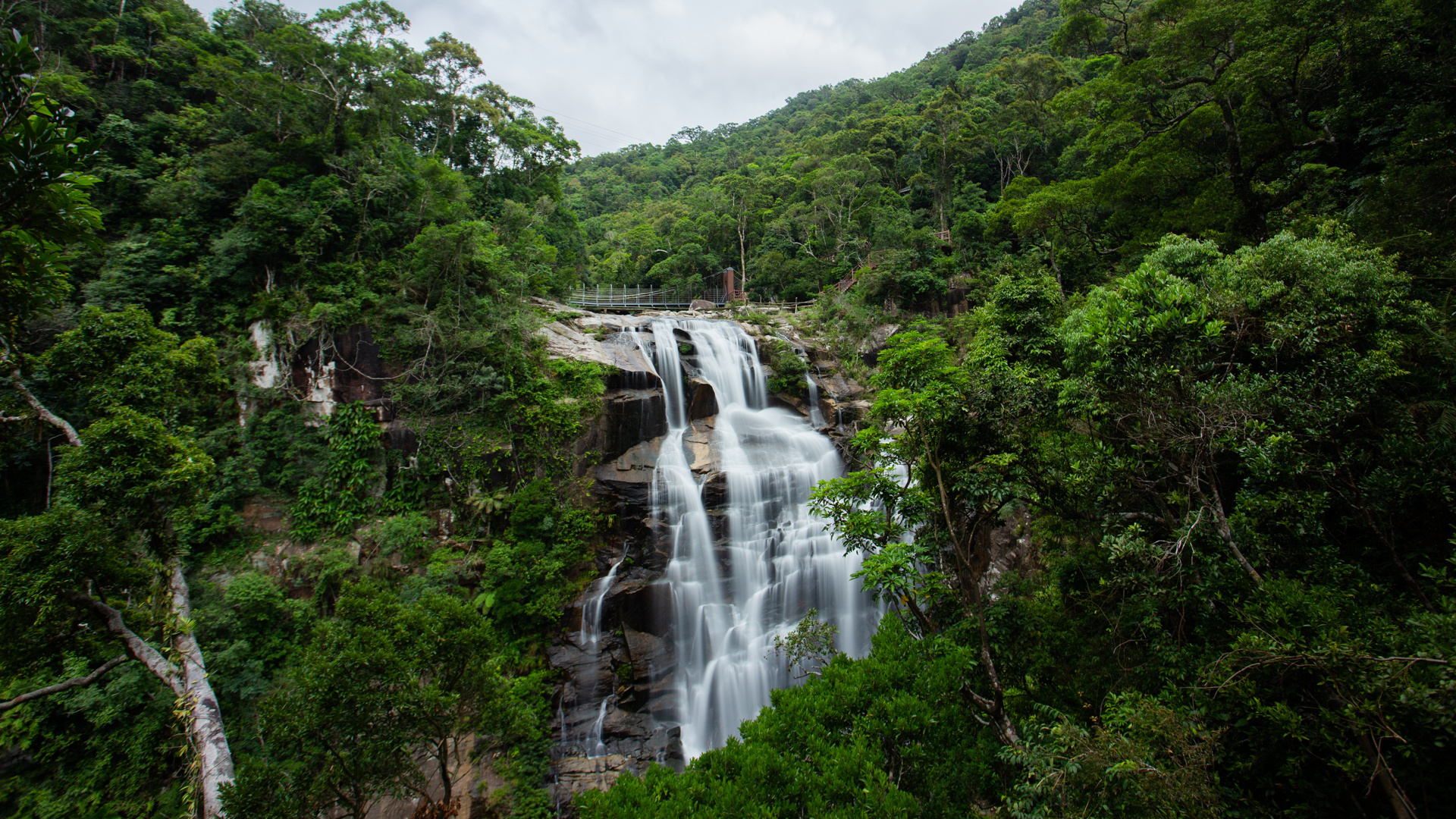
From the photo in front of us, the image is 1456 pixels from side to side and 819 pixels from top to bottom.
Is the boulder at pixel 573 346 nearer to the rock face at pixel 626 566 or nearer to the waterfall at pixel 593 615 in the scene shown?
the rock face at pixel 626 566

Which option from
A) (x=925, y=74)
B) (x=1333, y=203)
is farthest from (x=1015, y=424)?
(x=925, y=74)

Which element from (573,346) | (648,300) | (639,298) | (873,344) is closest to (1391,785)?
(573,346)

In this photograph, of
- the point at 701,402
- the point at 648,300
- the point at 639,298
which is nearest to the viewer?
the point at 701,402

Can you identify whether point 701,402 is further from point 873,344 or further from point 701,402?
point 873,344

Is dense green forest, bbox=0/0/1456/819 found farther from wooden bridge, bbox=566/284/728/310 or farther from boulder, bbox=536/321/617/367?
wooden bridge, bbox=566/284/728/310

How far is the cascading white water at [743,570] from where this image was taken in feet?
38.0

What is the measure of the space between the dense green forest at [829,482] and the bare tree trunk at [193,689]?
7cm

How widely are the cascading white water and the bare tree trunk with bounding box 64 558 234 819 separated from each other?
7.54 m

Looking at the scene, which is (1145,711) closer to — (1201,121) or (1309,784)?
(1309,784)

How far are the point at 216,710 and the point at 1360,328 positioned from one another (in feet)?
49.8

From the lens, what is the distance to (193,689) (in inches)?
294

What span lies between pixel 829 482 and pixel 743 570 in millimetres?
7629

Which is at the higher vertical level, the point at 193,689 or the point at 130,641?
the point at 130,641

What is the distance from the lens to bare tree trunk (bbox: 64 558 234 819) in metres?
6.59
